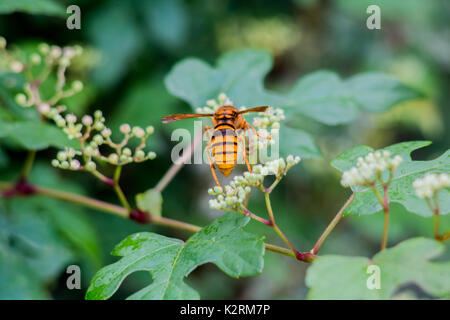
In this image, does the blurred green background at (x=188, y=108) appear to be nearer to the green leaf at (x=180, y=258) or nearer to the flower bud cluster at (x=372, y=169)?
the green leaf at (x=180, y=258)

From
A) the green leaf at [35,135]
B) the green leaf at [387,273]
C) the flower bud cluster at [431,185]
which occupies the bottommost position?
the green leaf at [387,273]

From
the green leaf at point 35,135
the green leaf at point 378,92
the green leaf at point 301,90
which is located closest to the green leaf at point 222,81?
the green leaf at point 301,90

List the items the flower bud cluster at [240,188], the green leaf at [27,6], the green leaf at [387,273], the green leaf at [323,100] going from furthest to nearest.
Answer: the green leaf at [323,100] < the green leaf at [27,6] < the flower bud cluster at [240,188] < the green leaf at [387,273]

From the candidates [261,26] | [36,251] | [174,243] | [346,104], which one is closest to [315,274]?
[174,243]

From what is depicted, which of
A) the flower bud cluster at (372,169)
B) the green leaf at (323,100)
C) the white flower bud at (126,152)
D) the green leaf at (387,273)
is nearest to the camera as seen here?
the green leaf at (387,273)

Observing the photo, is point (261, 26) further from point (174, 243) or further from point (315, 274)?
point (315, 274)

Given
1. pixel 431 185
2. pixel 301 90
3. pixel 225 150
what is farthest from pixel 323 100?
pixel 431 185

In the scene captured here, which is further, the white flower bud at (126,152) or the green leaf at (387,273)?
the white flower bud at (126,152)
